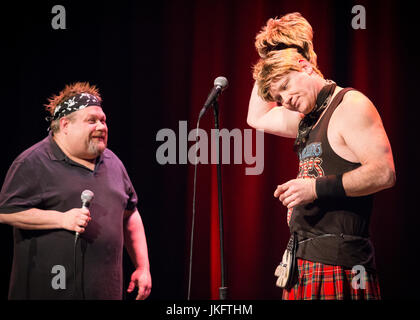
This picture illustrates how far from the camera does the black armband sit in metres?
1.87

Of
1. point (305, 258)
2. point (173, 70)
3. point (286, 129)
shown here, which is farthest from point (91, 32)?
point (305, 258)

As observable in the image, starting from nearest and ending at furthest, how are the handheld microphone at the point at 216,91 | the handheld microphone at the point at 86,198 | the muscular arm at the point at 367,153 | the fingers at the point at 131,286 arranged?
the muscular arm at the point at 367,153
the handheld microphone at the point at 216,91
the handheld microphone at the point at 86,198
the fingers at the point at 131,286

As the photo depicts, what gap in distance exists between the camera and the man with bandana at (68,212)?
2.36 m

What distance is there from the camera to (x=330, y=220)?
1.95 meters

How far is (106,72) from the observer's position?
3.51 meters

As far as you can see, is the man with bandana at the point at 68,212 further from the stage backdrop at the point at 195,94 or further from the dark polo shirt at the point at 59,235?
the stage backdrop at the point at 195,94

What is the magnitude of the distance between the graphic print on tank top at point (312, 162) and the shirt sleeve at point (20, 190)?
4.50 ft

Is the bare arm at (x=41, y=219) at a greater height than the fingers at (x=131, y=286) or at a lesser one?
greater

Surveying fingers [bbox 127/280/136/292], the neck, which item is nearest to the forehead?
the neck

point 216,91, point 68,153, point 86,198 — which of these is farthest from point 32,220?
point 216,91

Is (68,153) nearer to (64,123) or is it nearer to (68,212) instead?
(64,123)

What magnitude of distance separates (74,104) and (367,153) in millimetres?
1666

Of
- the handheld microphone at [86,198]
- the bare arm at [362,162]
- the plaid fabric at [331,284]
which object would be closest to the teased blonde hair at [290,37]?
the bare arm at [362,162]
